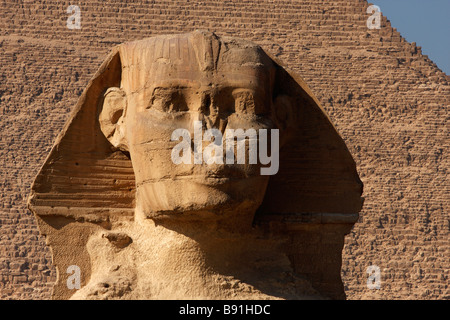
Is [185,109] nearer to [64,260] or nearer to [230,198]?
[230,198]

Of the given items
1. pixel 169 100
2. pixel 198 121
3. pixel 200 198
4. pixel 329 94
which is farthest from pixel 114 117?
pixel 329 94

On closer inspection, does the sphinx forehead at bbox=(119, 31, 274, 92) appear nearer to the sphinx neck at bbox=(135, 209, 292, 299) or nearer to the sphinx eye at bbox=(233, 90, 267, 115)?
the sphinx eye at bbox=(233, 90, 267, 115)

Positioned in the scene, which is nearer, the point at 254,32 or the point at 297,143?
the point at 297,143

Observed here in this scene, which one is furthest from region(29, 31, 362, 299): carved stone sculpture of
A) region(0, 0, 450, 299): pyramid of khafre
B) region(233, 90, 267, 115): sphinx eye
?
region(0, 0, 450, 299): pyramid of khafre

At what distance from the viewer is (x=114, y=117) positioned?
18.4 ft

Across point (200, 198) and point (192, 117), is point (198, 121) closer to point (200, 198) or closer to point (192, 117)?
point (192, 117)

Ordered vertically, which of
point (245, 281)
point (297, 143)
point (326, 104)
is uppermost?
point (326, 104)

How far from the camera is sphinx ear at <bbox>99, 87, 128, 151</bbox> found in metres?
5.58

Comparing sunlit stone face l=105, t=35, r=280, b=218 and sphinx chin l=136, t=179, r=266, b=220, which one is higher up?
sunlit stone face l=105, t=35, r=280, b=218

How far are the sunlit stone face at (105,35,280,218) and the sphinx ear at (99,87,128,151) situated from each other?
0.13m

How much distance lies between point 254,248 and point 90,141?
711mm

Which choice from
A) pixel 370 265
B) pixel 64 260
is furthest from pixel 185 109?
pixel 370 265

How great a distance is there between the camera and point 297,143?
5.82 metres

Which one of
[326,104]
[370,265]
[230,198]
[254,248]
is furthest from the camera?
[326,104]
